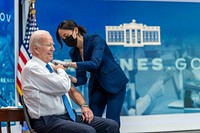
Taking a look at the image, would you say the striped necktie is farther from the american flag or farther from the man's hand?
the american flag

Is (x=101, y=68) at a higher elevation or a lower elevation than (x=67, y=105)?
higher

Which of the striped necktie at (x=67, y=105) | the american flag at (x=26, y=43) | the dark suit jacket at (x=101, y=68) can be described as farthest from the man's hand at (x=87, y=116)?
the american flag at (x=26, y=43)

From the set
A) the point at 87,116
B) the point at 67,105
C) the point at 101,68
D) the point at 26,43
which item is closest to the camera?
the point at 67,105

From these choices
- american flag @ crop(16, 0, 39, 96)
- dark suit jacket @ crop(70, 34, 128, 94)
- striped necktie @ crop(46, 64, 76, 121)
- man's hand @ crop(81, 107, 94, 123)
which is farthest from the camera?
american flag @ crop(16, 0, 39, 96)

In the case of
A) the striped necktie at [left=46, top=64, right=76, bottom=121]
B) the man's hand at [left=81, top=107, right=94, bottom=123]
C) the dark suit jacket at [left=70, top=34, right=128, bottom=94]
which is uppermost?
the dark suit jacket at [left=70, top=34, right=128, bottom=94]

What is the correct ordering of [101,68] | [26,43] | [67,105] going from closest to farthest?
[67,105]
[101,68]
[26,43]

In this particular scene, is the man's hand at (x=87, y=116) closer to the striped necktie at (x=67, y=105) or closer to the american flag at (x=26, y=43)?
the striped necktie at (x=67, y=105)

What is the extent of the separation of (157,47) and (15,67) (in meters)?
2.15

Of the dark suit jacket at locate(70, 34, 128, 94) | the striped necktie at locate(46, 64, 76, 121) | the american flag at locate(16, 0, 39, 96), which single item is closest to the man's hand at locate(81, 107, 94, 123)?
the striped necktie at locate(46, 64, 76, 121)

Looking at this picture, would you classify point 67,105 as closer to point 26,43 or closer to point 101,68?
point 101,68

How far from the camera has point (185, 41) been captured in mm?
5305

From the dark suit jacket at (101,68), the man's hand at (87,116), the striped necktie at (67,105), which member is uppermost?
the dark suit jacket at (101,68)

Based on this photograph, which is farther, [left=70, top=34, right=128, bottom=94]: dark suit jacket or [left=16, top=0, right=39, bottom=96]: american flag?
[left=16, top=0, right=39, bottom=96]: american flag

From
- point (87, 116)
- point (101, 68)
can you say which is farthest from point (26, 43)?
point (87, 116)
